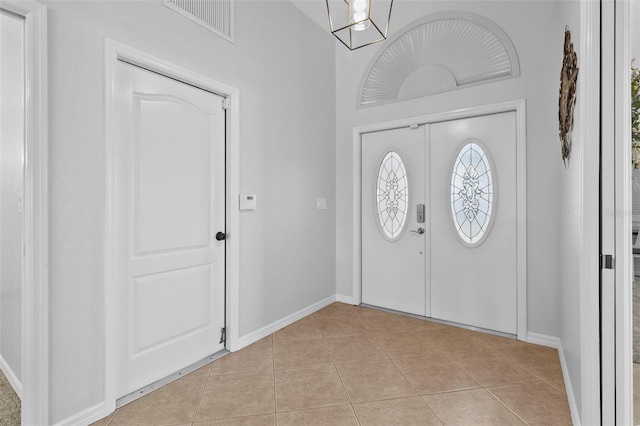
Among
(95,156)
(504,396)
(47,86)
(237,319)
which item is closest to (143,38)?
(47,86)

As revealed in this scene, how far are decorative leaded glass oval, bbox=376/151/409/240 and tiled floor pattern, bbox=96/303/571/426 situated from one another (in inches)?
42.9

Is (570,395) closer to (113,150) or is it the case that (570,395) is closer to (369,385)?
(369,385)

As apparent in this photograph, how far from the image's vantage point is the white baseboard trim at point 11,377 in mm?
2002

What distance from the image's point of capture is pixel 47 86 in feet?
5.20

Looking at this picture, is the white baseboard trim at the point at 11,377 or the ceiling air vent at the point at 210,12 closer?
the white baseboard trim at the point at 11,377

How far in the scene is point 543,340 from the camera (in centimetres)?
269

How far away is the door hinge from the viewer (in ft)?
4.41

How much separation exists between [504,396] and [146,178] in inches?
102

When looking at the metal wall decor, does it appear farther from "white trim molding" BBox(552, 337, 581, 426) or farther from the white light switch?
the white light switch

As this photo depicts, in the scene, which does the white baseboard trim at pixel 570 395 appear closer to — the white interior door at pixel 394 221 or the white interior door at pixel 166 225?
the white interior door at pixel 394 221

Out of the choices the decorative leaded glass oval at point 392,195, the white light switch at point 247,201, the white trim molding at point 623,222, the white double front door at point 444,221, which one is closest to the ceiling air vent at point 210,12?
the white light switch at point 247,201

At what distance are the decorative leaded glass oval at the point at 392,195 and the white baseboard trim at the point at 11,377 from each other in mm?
3094

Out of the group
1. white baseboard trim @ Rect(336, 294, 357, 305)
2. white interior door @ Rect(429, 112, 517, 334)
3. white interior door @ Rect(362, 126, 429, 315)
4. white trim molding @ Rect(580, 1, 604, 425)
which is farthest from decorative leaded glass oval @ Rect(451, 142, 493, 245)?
white trim molding @ Rect(580, 1, 604, 425)

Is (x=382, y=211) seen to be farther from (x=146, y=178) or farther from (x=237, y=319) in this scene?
(x=146, y=178)
